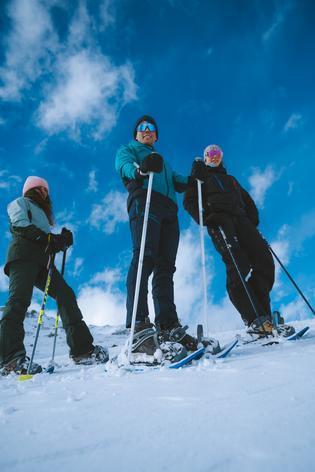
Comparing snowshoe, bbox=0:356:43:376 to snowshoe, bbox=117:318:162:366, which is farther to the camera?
snowshoe, bbox=0:356:43:376

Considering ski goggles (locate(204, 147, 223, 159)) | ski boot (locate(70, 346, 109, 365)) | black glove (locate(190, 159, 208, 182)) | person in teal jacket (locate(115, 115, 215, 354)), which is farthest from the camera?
ski goggles (locate(204, 147, 223, 159))

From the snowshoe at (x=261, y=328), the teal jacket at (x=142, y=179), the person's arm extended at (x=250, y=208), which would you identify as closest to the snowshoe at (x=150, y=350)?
the snowshoe at (x=261, y=328)

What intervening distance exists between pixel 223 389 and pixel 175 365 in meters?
1.00

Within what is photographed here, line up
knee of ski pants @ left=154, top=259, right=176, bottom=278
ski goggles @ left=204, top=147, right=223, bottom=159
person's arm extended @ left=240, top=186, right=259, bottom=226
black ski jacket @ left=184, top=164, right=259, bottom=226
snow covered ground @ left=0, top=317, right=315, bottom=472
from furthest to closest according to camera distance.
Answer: ski goggles @ left=204, top=147, right=223, bottom=159, person's arm extended @ left=240, top=186, right=259, bottom=226, black ski jacket @ left=184, top=164, right=259, bottom=226, knee of ski pants @ left=154, top=259, right=176, bottom=278, snow covered ground @ left=0, top=317, right=315, bottom=472

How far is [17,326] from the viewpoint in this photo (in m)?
3.91

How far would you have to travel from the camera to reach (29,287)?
417cm

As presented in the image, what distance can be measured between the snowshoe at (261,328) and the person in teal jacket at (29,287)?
2.14 metres

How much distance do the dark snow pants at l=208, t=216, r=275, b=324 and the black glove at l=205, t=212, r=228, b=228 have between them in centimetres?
5

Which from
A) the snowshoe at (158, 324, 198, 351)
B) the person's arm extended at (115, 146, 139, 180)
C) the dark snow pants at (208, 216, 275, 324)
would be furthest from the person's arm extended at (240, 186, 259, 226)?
the snowshoe at (158, 324, 198, 351)

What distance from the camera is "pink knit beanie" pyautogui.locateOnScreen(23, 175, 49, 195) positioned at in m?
5.00

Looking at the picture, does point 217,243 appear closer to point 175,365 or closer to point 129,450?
point 175,365

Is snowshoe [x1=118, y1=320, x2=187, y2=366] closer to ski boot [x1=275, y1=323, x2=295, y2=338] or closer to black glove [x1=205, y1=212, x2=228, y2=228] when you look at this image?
ski boot [x1=275, y1=323, x2=295, y2=338]

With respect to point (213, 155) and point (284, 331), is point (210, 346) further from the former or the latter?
point (213, 155)

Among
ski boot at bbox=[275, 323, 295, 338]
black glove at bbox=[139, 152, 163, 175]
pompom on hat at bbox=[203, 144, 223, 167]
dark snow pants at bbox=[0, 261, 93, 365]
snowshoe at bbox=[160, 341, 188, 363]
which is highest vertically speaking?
pompom on hat at bbox=[203, 144, 223, 167]
